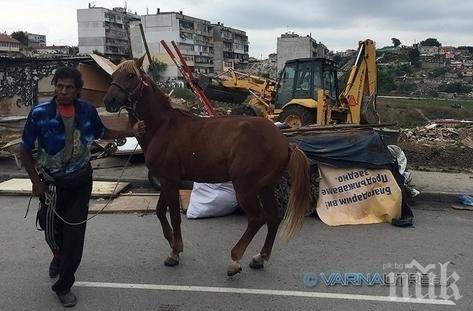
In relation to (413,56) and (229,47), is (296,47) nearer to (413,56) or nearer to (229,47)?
(413,56)

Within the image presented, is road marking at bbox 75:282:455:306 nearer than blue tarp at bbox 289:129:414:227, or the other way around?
road marking at bbox 75:282:455:306

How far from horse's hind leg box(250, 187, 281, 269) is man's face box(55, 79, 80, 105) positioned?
1996 mm

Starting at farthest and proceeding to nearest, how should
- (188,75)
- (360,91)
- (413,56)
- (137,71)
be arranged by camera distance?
(413,56), (360,91), (188,75), (137,71)

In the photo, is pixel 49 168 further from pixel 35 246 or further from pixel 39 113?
pixel 35 246

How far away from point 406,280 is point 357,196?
2284 mm

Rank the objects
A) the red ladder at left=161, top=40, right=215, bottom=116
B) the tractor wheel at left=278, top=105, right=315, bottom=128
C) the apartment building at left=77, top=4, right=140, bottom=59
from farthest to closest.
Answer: the apartment building at left=77, top=4, right=140, bottom=59 < the tractor wheel at left=278, top=105, right=315, bottom=128 < the red ladder at left=161, top=40, right=215, bottom=116

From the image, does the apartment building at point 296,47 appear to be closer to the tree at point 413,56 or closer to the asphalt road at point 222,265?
the tree at point 413,56

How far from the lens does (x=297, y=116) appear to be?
1376 centimetres

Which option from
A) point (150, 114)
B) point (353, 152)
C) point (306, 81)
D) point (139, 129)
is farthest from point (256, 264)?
point (306, 81)

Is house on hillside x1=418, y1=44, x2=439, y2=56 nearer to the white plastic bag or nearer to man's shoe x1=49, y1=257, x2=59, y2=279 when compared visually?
the white plastic bag

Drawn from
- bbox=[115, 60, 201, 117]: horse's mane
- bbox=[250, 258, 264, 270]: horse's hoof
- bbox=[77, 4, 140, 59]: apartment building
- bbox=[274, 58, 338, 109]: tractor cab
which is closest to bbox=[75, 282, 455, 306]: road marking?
bbox=[250, 258, 264, 270]: horse's hoof

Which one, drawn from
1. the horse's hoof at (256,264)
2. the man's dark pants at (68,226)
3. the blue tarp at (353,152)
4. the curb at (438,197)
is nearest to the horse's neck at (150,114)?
the man's dark pants at (68,226)

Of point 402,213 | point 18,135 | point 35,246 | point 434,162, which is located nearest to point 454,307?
point 402,213

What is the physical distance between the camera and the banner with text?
21.7 feet
